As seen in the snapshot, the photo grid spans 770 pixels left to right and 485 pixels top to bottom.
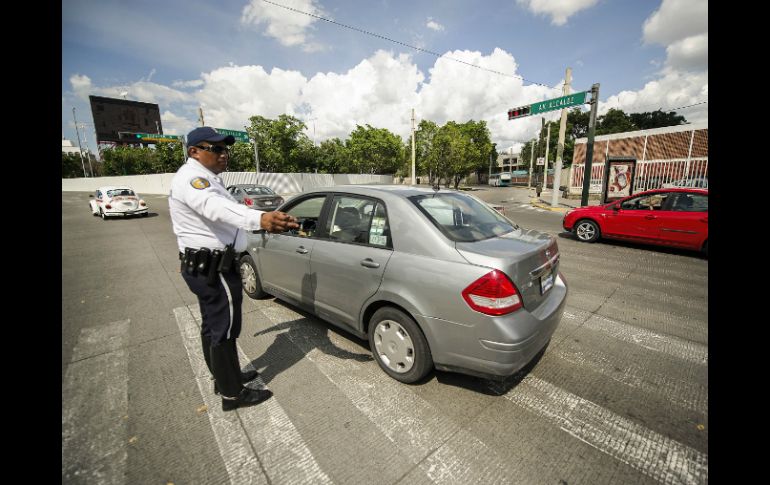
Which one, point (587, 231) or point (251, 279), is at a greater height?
point (587, 231)

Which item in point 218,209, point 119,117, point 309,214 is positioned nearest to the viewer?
point 218,209

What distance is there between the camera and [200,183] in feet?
6.78

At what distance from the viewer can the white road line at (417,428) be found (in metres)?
1.80

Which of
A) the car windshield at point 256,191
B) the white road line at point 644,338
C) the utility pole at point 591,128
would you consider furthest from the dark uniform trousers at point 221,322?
the utility pole at point 591,128

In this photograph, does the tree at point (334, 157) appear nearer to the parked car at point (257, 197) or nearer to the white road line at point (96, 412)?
the parked car at point (257, 197)

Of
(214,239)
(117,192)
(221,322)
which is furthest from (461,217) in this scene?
(117,192)

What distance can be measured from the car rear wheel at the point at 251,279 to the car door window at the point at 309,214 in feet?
3.32

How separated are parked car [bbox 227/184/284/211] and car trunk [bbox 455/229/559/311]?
41.8 ft

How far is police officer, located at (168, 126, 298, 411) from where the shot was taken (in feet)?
6.59

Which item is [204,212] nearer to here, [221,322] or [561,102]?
[221,322]

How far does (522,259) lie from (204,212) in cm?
220

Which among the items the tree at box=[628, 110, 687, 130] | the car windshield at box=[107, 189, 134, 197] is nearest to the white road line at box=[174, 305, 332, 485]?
the car windshield at box=[107, 189, 134, 197]

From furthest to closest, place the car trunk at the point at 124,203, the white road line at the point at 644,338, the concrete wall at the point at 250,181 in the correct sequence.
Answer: the concrete wall at the point at 250,181 < the car trunk at the point at 124,203 < the white road line at the point at 644,338
